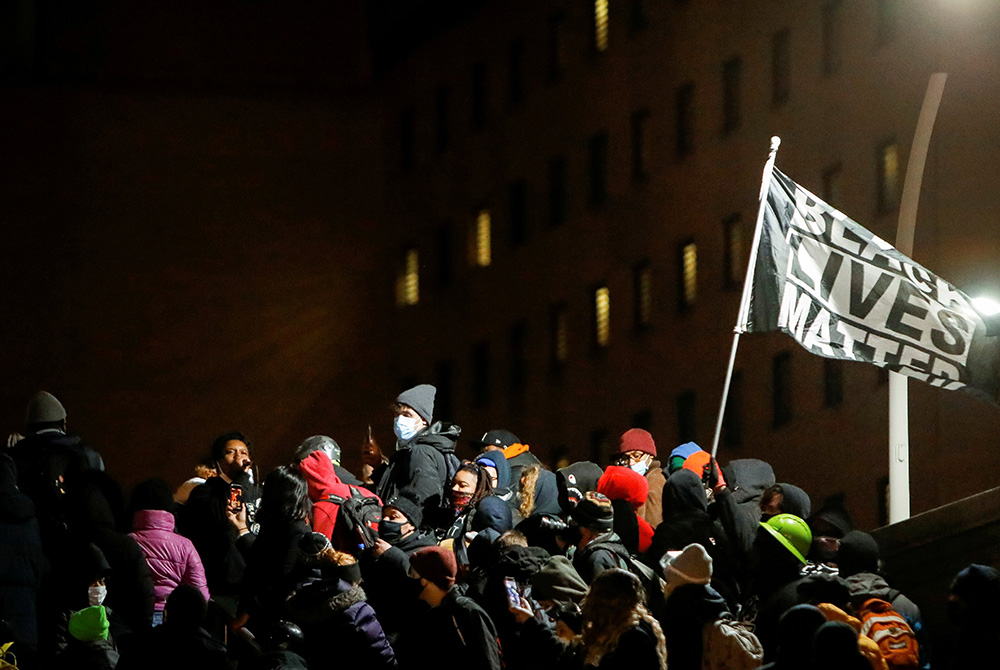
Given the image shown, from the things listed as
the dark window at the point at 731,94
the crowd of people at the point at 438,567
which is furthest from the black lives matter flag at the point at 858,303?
the dark window at the point at 731,94

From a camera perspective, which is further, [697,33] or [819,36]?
[697,33]

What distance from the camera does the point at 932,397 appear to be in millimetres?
35094

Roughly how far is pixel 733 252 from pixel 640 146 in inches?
206

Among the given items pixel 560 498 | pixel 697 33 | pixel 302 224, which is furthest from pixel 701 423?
pixel 560 498

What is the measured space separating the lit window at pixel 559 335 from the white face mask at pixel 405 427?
117ft

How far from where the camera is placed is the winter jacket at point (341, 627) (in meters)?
11.4

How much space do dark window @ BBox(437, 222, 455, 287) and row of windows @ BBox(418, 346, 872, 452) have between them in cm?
223

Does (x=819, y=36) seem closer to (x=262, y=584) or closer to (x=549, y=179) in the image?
(x=549, y=179)

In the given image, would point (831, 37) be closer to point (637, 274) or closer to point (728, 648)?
point (637, 274)

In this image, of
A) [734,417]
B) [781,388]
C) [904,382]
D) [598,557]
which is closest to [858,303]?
[904,382]

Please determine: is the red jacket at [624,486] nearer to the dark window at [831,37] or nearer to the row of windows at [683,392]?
the row of windows at [683,392]

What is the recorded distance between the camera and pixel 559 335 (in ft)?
171

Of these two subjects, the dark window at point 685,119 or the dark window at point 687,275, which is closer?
the dark window at point 687,275

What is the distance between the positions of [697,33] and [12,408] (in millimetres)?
18341
